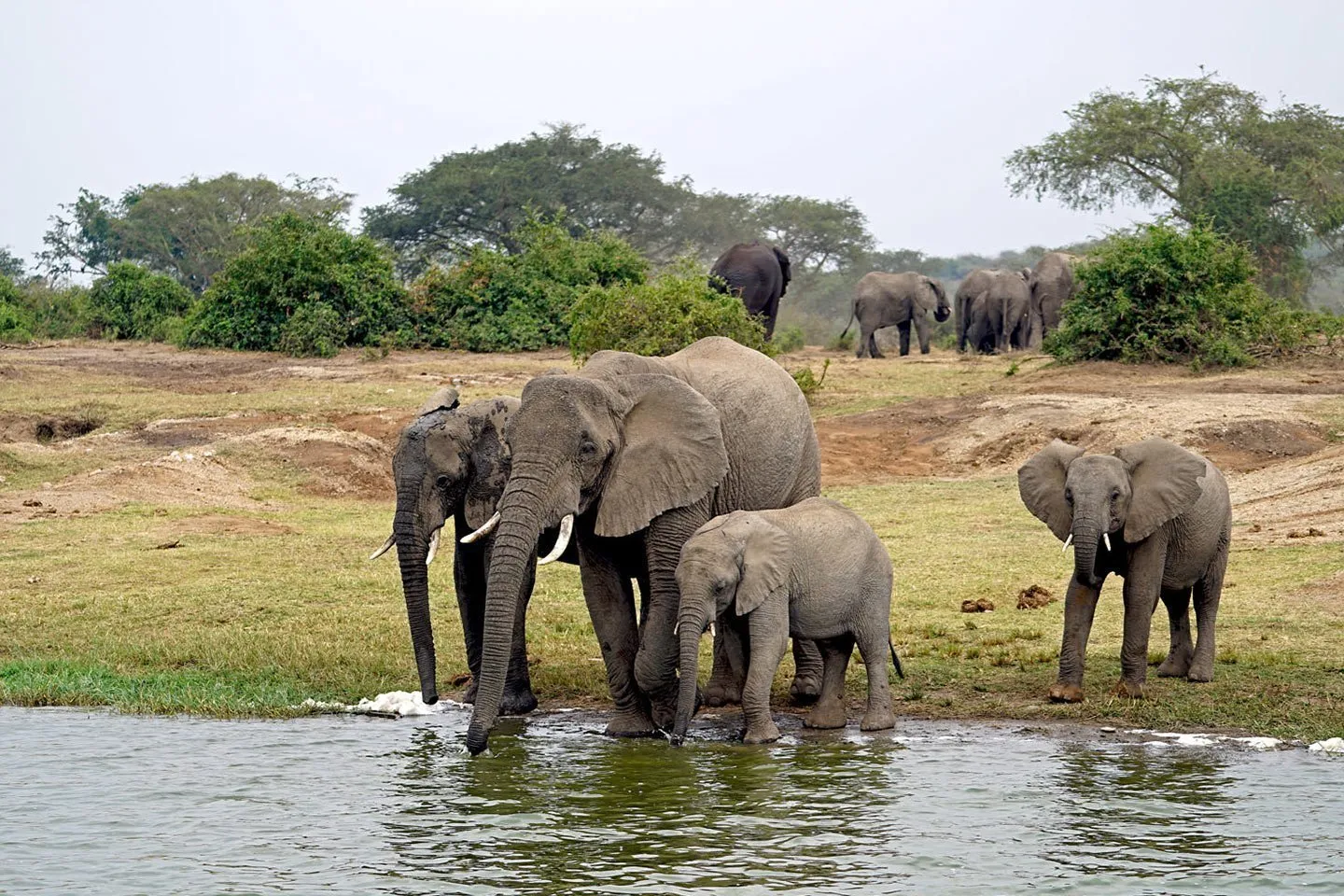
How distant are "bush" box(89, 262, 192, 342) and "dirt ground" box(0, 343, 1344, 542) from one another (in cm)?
678

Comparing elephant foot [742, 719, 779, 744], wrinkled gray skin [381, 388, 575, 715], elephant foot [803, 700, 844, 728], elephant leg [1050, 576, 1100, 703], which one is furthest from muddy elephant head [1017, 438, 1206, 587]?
wrinkled gray skin [381, 388, 575, 715]

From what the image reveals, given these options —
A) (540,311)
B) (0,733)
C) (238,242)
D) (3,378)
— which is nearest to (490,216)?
(238,242)

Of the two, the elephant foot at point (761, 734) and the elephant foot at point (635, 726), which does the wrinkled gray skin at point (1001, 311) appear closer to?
the elephant foot at point (635, 726)

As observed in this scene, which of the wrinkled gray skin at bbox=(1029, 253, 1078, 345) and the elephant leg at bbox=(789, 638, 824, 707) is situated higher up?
the wrinkled gray skin at bbox=(1029, 253, 1078, 345)

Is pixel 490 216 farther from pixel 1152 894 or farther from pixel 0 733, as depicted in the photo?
pixel 1152 894

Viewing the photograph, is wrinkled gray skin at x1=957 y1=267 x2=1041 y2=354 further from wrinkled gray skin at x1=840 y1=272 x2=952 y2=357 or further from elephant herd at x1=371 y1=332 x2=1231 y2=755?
elephant herd at x1=371 y1=332 x2=1231 y2=755

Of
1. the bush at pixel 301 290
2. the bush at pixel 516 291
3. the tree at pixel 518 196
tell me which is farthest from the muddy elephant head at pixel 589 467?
the tree at pixel 518 196

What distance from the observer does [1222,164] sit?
135ft

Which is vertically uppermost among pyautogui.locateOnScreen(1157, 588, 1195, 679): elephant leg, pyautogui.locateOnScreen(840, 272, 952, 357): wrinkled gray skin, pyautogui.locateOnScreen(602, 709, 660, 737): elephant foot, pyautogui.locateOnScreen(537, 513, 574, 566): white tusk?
pyautogui.locateOnScreen(840, 272, 952, 357): wrinkled gray skin

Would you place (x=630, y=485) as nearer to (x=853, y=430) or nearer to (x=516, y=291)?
(x=853, y=430)

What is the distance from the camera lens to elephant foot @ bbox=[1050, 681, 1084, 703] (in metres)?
10.2

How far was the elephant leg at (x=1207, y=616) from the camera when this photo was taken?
1061cm

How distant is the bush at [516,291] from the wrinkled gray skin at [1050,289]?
1057cm

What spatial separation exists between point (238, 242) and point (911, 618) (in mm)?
42661
